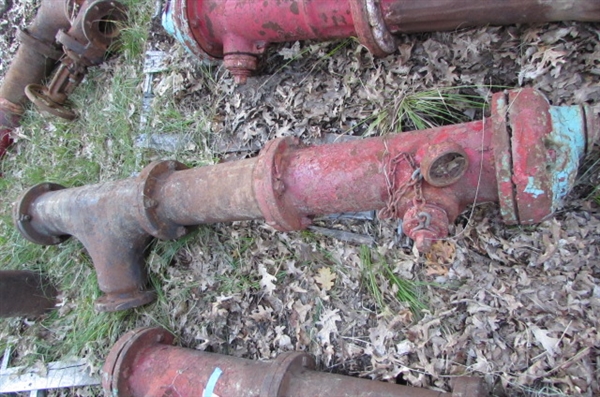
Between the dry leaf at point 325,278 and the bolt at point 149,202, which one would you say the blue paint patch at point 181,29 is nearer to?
the bolt at point 149,202

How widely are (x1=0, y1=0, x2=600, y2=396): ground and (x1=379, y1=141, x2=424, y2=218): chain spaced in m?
0.57

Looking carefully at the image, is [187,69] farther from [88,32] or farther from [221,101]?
[88,32]

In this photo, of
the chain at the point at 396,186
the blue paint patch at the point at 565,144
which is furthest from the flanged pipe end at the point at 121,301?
the blue paint patch at the point at 565,144

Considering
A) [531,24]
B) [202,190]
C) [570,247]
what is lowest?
[570,247]

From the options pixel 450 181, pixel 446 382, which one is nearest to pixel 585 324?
pixel 446 382

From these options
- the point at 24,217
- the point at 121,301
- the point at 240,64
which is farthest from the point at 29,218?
the point at 240,64

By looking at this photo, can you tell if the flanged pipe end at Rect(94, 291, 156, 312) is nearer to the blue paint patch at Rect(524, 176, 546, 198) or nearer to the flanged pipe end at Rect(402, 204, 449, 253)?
the flanged pipe end at Rect(402, 204, 449, 253)

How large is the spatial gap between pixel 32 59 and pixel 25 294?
2.49 m

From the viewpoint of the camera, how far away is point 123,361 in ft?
10.1

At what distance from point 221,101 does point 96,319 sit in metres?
2.13

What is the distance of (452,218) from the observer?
2.39 metres

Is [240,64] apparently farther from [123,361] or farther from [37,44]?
[37,44]

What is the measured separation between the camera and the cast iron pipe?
2.61 m

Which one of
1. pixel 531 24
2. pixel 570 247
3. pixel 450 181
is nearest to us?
pixel 450 181
